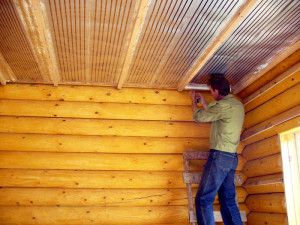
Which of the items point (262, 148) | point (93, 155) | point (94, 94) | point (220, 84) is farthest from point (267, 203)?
point (94, 94)

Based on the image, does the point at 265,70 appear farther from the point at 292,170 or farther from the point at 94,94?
the point at 94,94

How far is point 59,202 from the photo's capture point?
506 centimetres

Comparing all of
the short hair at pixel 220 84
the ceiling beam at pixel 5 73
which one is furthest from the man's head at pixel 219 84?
the ceiling beam at pixel 5 73

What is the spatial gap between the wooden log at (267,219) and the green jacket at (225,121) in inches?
40.6

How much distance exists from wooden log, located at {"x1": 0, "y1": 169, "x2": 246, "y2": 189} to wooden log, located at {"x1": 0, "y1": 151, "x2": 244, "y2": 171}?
7 centimetres

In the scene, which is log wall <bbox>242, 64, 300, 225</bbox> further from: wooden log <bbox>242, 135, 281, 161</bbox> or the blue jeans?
the blue jeans

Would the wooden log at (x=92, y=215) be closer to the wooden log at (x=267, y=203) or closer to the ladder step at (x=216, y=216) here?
the ladder step at (x=216, y=216)

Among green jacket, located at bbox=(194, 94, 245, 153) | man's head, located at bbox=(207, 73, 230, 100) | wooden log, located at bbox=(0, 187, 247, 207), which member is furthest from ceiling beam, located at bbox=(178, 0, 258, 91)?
wooden log, located at bbox=(0, 187, 247, 207)

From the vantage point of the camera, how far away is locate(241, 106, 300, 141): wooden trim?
4.17 meters

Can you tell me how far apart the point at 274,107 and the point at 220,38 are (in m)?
1.48

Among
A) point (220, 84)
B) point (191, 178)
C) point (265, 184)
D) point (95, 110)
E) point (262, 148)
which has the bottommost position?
point (265, 184)

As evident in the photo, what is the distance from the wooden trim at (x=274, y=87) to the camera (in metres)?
4.20

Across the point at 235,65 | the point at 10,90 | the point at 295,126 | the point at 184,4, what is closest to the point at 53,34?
the point at 184,4

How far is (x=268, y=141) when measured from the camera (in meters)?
4.89
